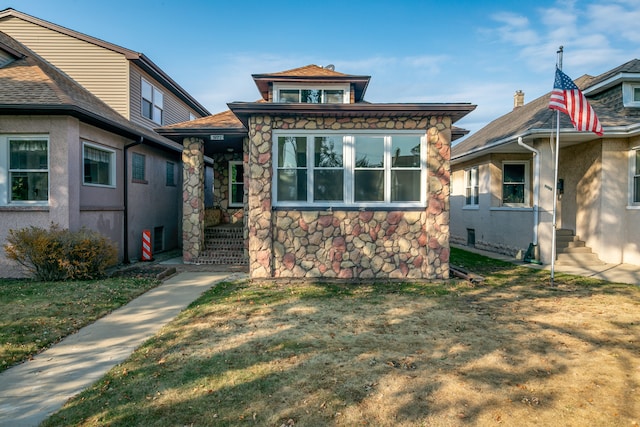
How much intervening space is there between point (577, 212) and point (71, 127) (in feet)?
46.7

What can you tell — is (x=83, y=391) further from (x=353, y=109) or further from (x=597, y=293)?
(x=597, y=293)

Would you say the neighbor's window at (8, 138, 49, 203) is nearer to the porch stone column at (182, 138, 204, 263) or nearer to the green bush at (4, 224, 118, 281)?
the green bush at (4, 224, 118, 281)

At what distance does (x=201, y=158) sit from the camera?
35.5ft

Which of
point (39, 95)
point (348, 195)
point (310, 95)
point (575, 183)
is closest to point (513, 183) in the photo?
point (575, 183)

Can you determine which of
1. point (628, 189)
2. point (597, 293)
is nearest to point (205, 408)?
point (597, 293)

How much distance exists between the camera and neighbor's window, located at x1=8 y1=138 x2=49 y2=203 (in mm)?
8711

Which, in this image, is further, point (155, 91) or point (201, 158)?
point (155, 91)

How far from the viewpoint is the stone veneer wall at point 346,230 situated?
8.07 metres

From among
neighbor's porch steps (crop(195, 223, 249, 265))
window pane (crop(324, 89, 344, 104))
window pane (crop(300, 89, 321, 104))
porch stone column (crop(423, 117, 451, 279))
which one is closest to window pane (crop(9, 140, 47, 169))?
neighbor's porch steps (crop(195, 223, 249, 265))

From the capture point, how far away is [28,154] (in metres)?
8.74

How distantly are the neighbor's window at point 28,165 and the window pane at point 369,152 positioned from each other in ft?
23.8

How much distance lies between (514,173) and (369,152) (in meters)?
7.36

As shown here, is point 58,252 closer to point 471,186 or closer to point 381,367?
point 381,367

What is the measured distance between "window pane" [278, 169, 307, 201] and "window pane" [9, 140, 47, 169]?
5610 mm
